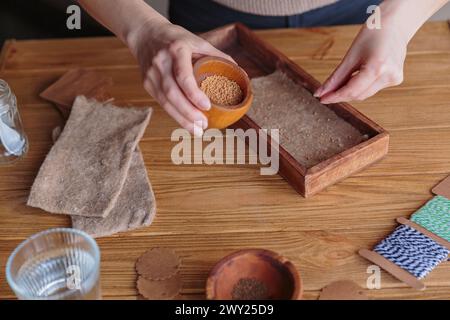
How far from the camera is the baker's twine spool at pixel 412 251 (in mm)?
933

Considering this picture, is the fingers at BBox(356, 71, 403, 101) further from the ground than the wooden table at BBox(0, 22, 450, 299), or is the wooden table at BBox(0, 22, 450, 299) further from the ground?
the fingers at BBox(356, 71, 403, 101)

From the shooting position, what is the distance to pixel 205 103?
40.0 inches

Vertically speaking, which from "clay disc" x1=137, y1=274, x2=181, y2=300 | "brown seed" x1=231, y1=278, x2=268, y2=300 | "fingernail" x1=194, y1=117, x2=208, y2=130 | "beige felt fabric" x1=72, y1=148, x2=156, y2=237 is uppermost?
Answer: "fingernail" x1=194, y1=117, x2=208, y2=130

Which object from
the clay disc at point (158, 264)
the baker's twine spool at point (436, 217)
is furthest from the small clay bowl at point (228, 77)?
the baker's twine spool at point (436, 217)

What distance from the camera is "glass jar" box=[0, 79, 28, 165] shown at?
44.6 inches

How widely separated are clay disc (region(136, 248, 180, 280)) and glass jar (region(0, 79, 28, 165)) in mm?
365

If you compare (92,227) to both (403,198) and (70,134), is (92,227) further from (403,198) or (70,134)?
(403,198)

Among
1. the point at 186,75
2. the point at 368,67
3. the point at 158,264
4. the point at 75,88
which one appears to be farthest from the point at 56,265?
the point at 368,67

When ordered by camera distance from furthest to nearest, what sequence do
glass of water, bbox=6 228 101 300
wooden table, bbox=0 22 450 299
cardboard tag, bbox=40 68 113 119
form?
1. cardboard tag, bbox=40 68 113 119
2. wooden table, bbox=0 22 450 299
3. glass of water, bbox=6 228 101 300

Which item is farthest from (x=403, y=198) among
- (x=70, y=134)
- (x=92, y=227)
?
(x=70, y=134)

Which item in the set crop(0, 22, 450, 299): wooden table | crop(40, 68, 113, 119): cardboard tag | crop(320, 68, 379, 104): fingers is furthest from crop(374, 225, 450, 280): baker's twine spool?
crop(40, 68, 113, 119): cardboard tag

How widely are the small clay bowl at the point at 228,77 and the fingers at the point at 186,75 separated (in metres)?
0.02

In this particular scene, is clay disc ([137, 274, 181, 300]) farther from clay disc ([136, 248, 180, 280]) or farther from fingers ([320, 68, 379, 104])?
fingers ([320, 68, 379, 104])

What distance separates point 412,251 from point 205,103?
1.35 feet
